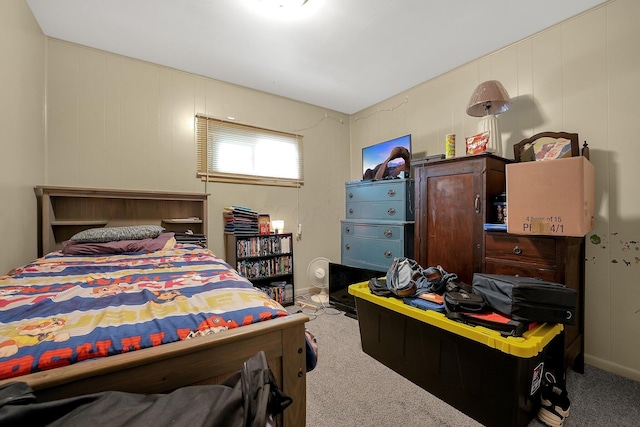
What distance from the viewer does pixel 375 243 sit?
112 inches

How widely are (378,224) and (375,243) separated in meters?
0.21

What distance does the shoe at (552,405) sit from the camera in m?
1.30

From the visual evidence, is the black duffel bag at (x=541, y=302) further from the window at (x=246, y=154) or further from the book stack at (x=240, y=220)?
the window at (x=246, y=154)

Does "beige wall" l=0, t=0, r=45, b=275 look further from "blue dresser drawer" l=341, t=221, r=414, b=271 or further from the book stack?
"blue dresser drawer" l=341, t=221, r=414, b=271

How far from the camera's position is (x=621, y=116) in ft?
5.92

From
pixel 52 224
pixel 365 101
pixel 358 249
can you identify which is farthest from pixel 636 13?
pixel 52 224

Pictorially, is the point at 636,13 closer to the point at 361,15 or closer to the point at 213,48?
the point at 361,15

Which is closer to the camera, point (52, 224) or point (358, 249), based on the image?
point (52, 224)

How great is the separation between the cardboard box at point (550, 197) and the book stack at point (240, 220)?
2305mm

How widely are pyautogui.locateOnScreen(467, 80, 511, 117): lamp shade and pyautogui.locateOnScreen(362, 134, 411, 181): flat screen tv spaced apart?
2.54 ft

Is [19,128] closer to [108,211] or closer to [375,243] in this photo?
[108,211]

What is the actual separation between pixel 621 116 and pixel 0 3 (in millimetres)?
3929

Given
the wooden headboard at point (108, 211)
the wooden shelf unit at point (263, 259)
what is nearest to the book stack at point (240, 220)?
the wooden shelf unit at point (263, 259)

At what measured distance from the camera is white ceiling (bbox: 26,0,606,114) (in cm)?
190
